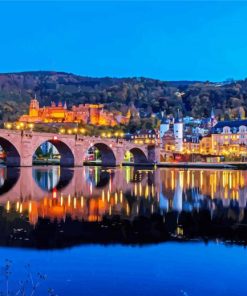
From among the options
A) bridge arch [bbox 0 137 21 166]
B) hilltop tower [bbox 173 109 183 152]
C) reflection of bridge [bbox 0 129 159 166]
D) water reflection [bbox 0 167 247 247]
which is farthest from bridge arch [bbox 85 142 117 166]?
water reflection [bbox 0 167 247 247]

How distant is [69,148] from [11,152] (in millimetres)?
12277

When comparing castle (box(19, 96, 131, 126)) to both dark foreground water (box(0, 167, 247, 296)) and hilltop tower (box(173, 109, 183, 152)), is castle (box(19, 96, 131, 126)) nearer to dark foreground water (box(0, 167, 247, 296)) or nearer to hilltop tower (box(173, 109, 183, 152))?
hilltop tower (box(173, 109, 183, 152))

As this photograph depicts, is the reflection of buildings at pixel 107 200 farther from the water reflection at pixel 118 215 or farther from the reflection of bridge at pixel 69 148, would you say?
the reflection of bridge at pixel 69 148

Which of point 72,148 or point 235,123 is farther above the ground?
point 235,123

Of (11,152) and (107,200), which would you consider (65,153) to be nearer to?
(11,152)

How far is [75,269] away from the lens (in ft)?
46.7

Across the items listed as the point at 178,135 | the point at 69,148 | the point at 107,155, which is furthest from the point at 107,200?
the point at 178,135

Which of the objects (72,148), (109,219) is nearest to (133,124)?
(72,148)

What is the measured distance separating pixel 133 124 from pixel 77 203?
14390 centimetres

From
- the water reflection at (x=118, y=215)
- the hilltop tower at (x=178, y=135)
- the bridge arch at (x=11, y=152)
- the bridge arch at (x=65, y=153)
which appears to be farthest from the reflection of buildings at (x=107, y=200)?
the hilltop tower at (x=178, y=135)

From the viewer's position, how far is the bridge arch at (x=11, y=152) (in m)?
66.8

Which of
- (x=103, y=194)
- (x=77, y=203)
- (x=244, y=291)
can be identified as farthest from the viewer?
(x=103, y=194)

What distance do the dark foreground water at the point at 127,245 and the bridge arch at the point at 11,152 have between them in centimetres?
3681

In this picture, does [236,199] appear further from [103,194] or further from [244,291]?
[244,291]
